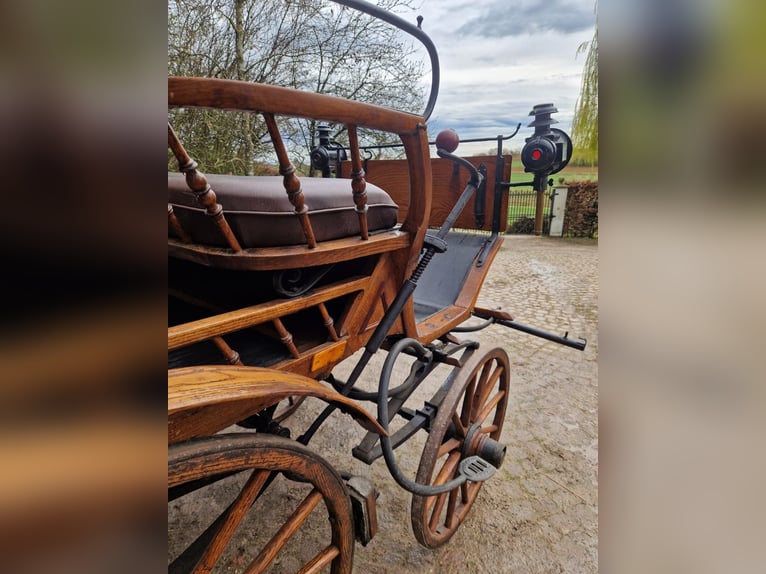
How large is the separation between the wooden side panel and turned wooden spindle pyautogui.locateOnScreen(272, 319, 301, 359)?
1432 millimetres

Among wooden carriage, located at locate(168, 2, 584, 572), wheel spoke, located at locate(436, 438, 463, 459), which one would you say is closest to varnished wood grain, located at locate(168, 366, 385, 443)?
wooden carriage, located at locate(168, 2, 584, 572)

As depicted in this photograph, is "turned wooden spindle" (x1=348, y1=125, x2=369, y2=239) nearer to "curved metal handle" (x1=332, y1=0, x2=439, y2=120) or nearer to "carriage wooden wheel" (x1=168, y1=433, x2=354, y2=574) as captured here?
"curved metal handle" (x1=332, y1=0, x2=439, y2=120)

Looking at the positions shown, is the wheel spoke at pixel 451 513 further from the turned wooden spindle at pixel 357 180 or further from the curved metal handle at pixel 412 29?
the curved metal handle at pixel 412 29

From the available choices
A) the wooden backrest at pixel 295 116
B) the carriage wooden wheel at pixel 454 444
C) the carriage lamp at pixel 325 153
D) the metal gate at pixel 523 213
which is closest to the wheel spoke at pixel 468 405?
the carriage wooden wheel at pixel 454 444

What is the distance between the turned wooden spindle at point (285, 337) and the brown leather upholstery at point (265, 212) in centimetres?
19

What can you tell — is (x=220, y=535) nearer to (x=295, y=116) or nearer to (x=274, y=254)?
(x=274, y=254)

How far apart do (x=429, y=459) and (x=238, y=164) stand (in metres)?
4.60

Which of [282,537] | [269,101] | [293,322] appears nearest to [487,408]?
[293,322]
